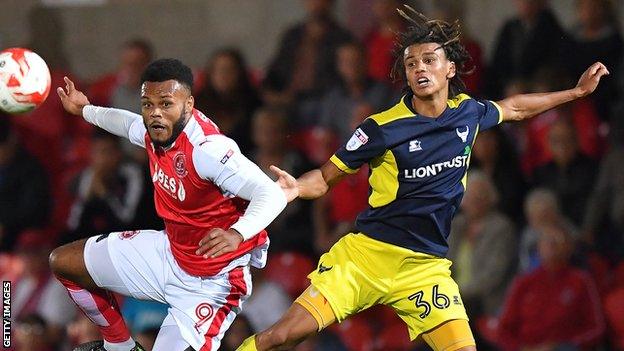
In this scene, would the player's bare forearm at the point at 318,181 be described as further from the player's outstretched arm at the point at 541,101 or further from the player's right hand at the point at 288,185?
the player's outstretched arm at the point at 541,101

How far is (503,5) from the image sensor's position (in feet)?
38.4

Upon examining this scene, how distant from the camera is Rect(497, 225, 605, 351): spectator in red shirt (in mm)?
9938

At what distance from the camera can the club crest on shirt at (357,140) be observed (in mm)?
7027

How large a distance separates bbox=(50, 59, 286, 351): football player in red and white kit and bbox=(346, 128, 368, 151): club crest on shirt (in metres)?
0.59

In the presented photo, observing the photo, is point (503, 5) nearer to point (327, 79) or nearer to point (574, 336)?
point (327, 79)

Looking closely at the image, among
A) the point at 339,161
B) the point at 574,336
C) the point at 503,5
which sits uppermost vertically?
the point at 503,5

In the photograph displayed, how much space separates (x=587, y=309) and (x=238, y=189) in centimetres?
420

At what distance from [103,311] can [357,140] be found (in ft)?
5.57

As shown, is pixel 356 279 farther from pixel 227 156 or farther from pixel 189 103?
pixel 189 103

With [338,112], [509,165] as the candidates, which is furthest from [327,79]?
[509,165]

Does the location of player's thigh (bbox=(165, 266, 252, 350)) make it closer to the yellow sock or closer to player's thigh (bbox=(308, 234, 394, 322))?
the yellow sock

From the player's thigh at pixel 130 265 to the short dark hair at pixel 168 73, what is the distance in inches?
35.7

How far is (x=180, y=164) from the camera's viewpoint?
6805 mm

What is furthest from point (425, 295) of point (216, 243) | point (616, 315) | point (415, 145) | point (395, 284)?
point (616, 315)
